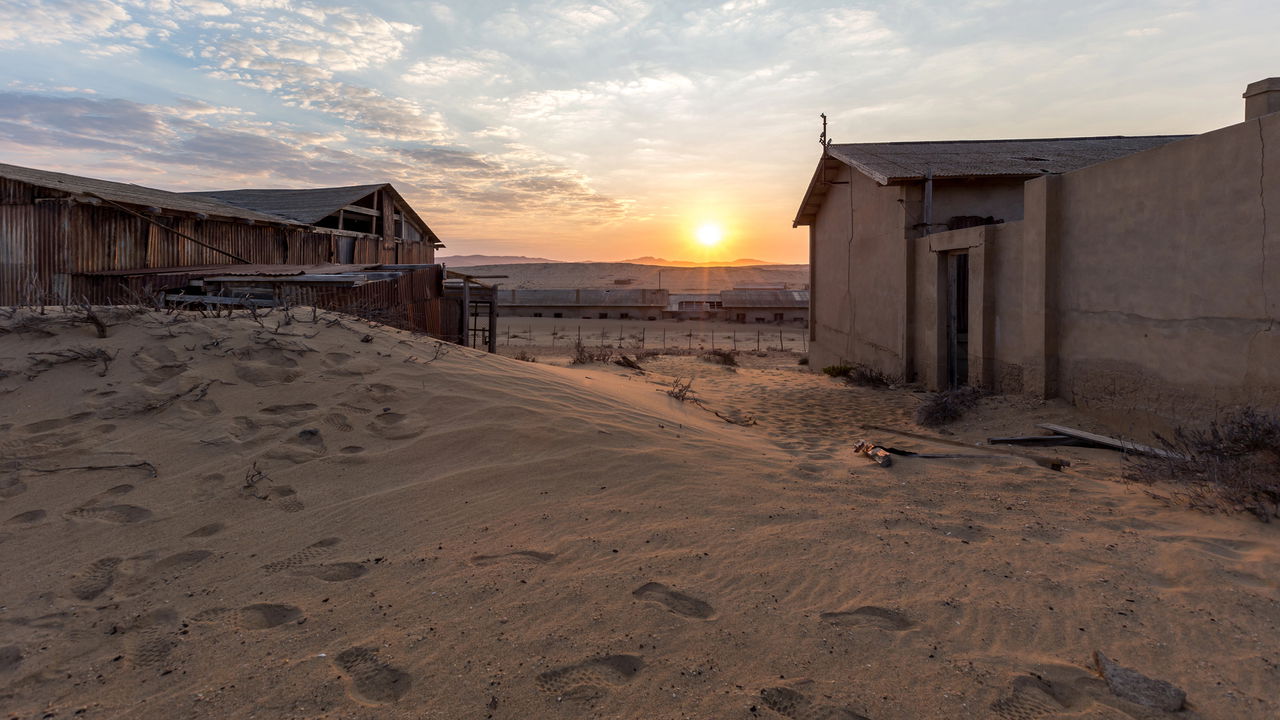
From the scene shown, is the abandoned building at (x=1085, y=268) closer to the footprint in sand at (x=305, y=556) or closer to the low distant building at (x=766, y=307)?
the footprint in sand at (x=305, y=556)

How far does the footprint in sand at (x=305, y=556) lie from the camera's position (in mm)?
3213

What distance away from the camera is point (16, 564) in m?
3.15

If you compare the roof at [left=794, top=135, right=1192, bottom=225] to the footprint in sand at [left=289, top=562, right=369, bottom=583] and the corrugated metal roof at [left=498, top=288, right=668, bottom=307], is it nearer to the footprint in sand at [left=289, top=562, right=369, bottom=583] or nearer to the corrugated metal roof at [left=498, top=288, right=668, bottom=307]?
the footprint in sand at [left=289, top=562, right=369, bottom=583]

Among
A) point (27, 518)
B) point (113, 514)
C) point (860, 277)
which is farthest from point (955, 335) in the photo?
point (27, 518)

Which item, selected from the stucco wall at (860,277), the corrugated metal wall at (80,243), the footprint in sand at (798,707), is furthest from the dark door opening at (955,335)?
the corrugated metal wall at (80,243)

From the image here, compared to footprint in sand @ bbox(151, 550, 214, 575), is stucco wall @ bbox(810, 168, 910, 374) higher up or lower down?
A: higher up

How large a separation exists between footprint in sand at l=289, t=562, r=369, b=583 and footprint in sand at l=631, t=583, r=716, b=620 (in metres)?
1.33

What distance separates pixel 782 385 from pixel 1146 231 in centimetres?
654

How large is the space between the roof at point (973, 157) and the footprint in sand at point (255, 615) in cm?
1068

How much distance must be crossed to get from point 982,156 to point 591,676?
42.9 feet

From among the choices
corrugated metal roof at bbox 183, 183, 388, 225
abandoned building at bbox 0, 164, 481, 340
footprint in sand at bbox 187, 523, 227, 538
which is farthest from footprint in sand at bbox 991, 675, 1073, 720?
corrugated metal roof at bbox 183, 183, 388, 225

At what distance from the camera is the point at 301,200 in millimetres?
22453

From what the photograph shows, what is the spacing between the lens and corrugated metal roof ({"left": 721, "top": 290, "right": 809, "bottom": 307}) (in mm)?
33469

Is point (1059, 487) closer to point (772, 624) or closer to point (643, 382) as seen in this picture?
point (772, 624)
